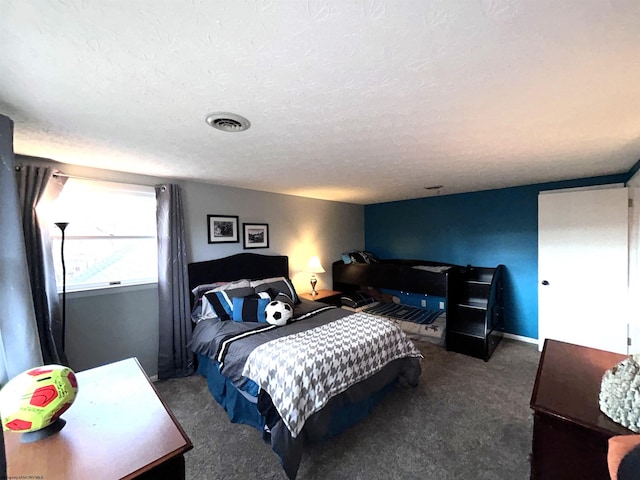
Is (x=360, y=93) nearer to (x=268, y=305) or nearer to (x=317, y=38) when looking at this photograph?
(x=317, y=38)

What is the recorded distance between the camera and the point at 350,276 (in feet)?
15.3

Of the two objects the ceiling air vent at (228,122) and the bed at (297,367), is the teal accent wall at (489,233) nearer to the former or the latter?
the bed at (297,367)

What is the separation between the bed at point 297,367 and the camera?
1735 millimetres

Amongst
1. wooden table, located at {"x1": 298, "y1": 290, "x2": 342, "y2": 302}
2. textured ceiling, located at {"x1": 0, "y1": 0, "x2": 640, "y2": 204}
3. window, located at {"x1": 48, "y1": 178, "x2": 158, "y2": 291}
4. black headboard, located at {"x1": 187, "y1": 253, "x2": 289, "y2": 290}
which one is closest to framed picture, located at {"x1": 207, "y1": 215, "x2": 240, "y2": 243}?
black headboard, located at {"x1": 187, "y1": 253, "x2": 289, "y2": 290}

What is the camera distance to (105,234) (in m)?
2.63

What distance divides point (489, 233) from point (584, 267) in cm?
110

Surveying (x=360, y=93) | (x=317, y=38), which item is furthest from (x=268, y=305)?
(x=317, y=38)

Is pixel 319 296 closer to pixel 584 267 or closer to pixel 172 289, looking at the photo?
pixel 172 289

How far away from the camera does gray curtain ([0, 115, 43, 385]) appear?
50.6 inches

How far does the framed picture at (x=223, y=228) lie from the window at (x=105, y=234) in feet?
1.97

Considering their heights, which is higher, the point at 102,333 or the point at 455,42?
the point at 455,42

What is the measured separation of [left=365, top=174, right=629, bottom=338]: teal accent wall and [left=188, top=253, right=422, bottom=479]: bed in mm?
2196

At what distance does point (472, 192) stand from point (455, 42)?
3.69m

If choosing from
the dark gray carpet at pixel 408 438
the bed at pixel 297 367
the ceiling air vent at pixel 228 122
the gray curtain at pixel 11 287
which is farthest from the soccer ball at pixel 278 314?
the ceiling air vent at pixel 228 122
